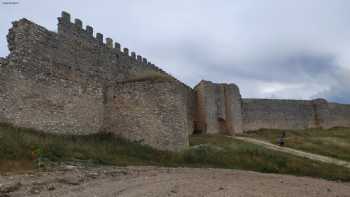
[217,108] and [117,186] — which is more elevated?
[217,108]

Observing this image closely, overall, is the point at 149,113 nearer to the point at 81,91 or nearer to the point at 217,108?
the point at 81,91

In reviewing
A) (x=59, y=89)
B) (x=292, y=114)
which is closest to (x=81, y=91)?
(x=59, y=89)

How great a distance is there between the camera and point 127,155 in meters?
13.2

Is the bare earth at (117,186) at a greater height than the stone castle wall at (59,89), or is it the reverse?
the stone castle wall at (59,89)

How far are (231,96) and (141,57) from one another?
29.2 feet

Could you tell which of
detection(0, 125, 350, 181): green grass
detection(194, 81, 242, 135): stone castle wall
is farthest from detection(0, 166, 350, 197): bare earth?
detection(194, 81, 242, 135): stone castle wall

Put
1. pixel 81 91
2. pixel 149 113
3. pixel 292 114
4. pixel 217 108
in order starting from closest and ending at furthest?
pixel 81 91 → pixel 149 113 → pixel 217 108 → pixel 292 114

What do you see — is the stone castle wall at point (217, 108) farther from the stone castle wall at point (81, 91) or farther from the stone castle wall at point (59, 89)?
the stone castle wall at point (59, 89)

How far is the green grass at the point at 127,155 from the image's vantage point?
33.3 feet

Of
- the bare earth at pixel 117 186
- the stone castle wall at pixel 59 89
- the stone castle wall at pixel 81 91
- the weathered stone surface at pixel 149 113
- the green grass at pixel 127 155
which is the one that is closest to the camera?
the bare earth at pixel 117 186

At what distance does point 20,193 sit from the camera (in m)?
7.10

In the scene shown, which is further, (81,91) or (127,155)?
(81,91)

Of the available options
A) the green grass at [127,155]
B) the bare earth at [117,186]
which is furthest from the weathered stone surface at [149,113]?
the bare earth at [117,186]

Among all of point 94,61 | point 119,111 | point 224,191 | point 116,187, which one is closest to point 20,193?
point 116,187
